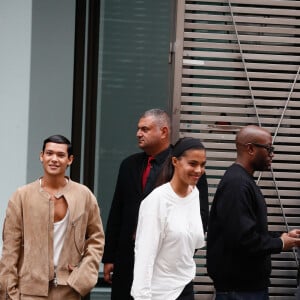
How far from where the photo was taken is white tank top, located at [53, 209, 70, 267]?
19.9 feet

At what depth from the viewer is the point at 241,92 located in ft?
24.3

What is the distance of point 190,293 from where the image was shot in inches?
220

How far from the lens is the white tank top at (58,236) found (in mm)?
6051

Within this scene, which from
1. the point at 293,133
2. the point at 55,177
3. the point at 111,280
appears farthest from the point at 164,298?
the point at 293,133

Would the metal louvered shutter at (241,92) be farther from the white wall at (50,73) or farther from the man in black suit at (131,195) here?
the white wall at (50,73)

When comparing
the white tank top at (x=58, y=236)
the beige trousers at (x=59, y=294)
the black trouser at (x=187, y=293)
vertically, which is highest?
the white tank top at (x=58, y=236)

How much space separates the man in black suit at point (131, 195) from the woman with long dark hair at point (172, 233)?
123 centimetres

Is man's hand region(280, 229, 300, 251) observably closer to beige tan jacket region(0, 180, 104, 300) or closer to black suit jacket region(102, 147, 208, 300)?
black suit jacket region(102, 147, 208, 300)

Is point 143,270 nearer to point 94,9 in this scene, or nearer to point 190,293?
point 190,293

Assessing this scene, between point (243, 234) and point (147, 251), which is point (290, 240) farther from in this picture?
point (147, 251)

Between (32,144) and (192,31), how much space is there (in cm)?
170

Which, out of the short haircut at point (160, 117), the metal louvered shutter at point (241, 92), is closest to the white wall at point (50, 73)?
the metal louvered shutter at point (241, 92)

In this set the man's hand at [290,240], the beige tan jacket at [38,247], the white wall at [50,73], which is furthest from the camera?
the white wall at [50,73]

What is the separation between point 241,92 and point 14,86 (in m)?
1.69
